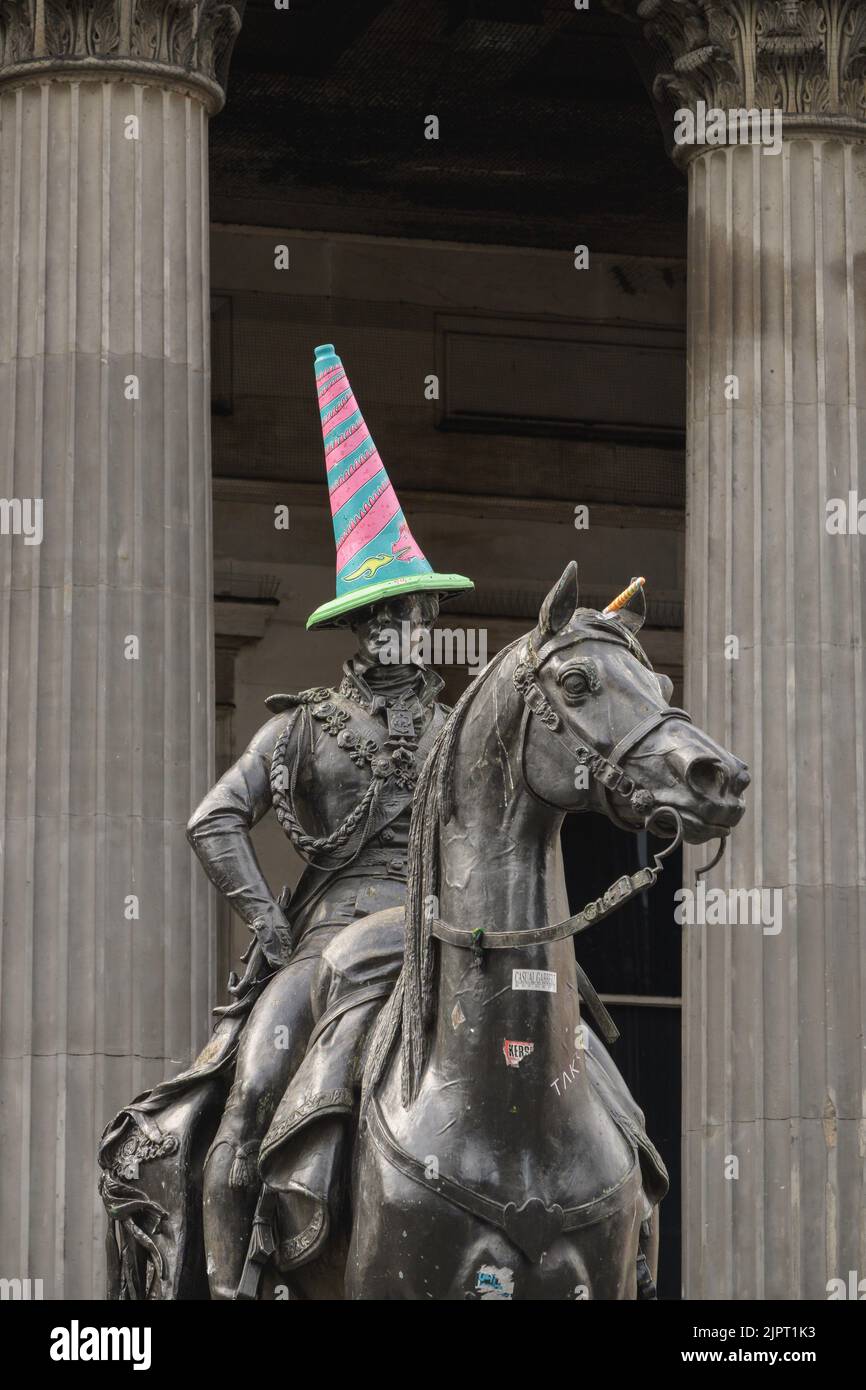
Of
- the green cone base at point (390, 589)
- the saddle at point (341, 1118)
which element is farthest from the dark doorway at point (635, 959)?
the saddle at point (341, 1118)

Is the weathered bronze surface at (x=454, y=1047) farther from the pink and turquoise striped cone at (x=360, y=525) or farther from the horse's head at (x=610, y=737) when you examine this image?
the pink and turquoise striped cone at (x=360, y=525)

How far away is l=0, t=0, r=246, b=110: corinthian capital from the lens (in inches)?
819

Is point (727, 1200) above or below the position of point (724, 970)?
below

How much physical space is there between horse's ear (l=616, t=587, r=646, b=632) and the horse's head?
8cm

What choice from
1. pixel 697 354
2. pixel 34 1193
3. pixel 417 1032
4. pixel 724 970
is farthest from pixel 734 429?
pixel 417 1032

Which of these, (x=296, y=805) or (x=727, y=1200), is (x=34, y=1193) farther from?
(x=296, y=805)

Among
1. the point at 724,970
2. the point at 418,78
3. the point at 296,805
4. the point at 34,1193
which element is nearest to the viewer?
the point at 296,805

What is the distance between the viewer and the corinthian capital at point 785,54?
21.8 meters

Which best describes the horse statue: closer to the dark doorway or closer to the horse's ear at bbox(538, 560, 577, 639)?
the horse's ear at bbox(538, 560, 577, 639)

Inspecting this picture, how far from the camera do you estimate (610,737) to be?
1052 centimetres

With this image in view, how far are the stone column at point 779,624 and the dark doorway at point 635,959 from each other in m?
7.38

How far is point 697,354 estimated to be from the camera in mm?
21688

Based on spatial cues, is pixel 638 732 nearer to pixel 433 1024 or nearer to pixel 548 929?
pixel 548 929
